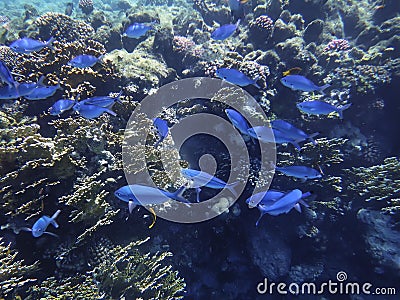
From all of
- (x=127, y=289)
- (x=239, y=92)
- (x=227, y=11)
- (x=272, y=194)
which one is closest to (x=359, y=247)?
(x=272, y=194)

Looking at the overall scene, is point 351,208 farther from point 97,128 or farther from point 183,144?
point 97,128

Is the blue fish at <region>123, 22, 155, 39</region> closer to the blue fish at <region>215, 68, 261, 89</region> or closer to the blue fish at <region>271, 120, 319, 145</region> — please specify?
the blue fish at <region>215, 68, 261, 89</region>

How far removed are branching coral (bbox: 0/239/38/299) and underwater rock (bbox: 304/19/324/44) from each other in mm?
7611

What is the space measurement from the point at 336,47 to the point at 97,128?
21.4 feet

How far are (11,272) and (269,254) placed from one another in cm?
389

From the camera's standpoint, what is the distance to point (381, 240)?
4.66 meters

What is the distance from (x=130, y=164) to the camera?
3.72 m

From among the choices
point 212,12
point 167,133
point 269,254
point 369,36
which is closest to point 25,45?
point 167,133

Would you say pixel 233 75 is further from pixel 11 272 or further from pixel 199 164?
pixel 11 272

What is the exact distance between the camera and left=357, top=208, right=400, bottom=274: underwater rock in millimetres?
4508

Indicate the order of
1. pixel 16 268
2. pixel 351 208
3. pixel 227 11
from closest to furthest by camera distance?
1. pixel 16 268
2. pixel 351 208
3. pixel 227 11

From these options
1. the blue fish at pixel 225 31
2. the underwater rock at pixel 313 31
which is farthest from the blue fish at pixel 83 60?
the underwater rock at pixel 313 31

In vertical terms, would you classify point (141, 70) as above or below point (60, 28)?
below

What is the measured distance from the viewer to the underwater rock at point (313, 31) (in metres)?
6.52
